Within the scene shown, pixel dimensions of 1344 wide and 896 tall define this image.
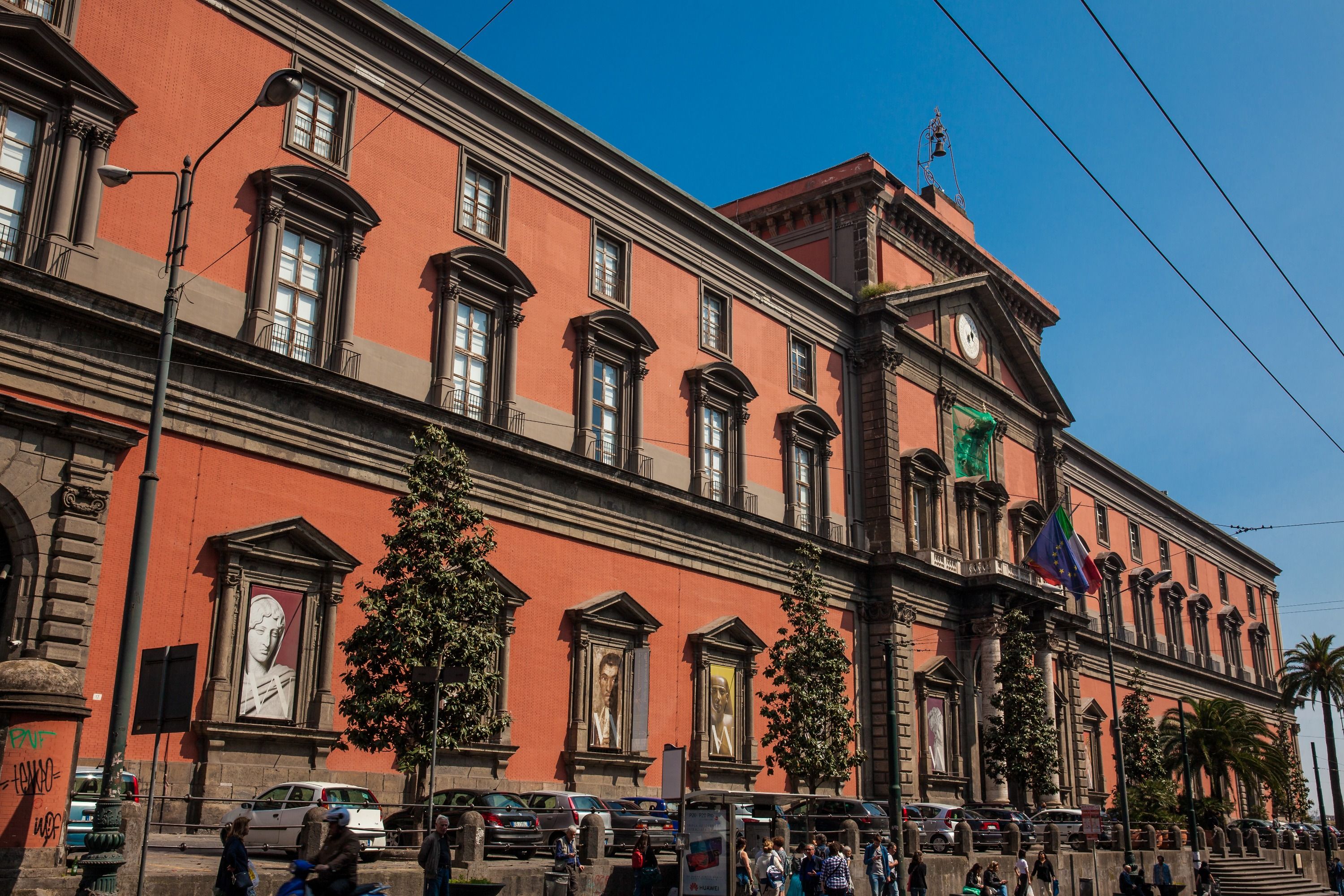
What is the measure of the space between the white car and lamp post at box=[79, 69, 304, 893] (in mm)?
5735

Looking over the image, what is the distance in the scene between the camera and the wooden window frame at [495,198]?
30.3 meters

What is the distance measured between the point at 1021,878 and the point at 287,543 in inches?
751

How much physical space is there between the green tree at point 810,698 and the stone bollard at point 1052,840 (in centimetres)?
557

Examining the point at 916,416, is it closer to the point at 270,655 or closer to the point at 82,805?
the point at 270,655

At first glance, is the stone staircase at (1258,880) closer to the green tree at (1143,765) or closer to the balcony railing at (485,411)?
the green tree at (1143,765)

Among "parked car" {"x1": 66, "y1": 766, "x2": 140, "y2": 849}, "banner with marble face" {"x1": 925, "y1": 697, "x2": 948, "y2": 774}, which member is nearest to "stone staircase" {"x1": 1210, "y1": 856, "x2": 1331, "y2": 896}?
"banner with marble face" {"x1": 925, "y1": 697, "x2": 948, "y2": 774}

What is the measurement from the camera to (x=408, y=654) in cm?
2205

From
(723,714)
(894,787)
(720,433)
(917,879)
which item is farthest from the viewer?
(720,433)

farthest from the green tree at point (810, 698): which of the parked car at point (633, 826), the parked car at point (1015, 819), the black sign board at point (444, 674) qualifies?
the black sign board at point (444, 674)

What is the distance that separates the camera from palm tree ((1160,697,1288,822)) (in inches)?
2399

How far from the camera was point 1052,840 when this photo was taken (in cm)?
3381

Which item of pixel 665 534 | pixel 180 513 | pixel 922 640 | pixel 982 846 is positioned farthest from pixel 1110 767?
pixel 180 513

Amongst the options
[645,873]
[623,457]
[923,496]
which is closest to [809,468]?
[923,496]

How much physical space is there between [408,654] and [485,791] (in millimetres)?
3321
